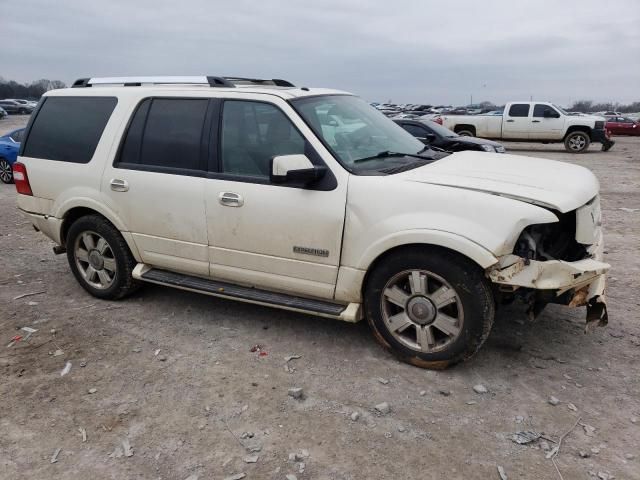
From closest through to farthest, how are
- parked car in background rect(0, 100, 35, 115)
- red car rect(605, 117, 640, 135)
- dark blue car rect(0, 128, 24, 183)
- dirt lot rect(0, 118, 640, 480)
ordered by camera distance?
dirt lot rect(0, 118, 640, 480) < dark blue car rect(0, 128, 24, 183) < red car rect(605, 117, 640, 135) < parked car in background rect(0, 100, 35, 115)

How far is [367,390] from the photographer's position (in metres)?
3.59

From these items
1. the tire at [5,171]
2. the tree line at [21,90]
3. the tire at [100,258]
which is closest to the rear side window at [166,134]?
the tire at [100,258]

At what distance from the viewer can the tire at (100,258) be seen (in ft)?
16.1

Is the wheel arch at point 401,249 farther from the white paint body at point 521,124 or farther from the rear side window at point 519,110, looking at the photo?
the rear side window at point 519,110

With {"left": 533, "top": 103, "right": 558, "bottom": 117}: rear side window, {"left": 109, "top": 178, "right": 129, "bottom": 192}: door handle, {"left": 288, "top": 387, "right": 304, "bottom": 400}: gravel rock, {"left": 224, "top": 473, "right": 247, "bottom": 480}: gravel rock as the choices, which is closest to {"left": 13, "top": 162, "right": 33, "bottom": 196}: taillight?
{"left": 109, "top": 178, "right": 129, "bottom": 192}: door handle

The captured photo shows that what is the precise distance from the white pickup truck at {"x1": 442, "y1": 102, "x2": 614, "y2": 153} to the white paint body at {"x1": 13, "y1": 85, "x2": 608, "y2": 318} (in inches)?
694

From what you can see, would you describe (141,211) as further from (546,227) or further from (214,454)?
(546,227)

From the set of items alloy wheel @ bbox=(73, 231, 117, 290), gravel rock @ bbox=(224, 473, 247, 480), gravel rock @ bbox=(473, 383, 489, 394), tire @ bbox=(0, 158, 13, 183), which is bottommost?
tire @ bbox=(0, 158, 13, 183)

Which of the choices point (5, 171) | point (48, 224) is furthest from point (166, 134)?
point (5, 171)

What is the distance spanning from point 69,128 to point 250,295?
7.91ft

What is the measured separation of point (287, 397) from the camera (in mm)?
3531

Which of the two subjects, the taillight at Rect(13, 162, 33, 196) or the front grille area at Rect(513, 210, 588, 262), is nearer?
the front grille area at Rect(513, 210, 588, 262)

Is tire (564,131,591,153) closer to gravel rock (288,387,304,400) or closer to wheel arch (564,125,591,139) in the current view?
wheel arch (564,125,591,139)

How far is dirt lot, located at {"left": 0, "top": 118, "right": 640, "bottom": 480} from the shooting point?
2.91m
